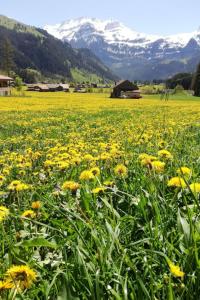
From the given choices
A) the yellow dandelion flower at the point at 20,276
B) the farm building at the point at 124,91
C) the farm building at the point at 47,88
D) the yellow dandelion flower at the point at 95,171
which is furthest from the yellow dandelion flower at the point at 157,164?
the farm building at the point at 47,88

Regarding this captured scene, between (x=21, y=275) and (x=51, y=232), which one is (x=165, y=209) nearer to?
(x=51, y=232)

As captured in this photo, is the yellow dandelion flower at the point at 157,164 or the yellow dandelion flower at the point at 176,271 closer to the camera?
the yellow dandelion flower at the point at 176,271

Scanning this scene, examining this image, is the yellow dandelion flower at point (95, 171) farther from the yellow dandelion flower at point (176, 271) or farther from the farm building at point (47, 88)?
the farm building at point (47, 88)

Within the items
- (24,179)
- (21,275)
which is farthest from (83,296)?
(24,179)

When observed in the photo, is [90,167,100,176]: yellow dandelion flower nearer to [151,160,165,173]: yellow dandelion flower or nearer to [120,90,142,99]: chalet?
[151,160,165,173]: yellow dandelion flower

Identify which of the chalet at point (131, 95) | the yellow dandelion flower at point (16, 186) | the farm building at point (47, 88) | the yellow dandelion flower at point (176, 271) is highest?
the yellow dandelion flower at point (176, 271)

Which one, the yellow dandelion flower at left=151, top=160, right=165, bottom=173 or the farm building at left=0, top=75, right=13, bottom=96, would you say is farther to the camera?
the farm building at left=0, top=75, right=13, bottom=96

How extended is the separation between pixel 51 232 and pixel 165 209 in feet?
3.23

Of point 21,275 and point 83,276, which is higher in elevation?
point 21,275

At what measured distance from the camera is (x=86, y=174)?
372cm

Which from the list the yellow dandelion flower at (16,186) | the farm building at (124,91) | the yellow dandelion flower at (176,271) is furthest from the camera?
the farm building at (124,91)

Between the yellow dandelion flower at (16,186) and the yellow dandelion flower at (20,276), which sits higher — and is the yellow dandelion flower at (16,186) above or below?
below

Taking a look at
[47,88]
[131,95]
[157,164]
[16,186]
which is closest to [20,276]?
[157,164]

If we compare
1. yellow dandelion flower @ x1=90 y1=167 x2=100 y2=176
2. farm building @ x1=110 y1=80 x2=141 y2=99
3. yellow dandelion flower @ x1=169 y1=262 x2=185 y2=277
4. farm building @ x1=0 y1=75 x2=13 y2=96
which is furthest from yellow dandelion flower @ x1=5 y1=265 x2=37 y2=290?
farm building @ x1=110 y1=80 x2=141 y2=99
